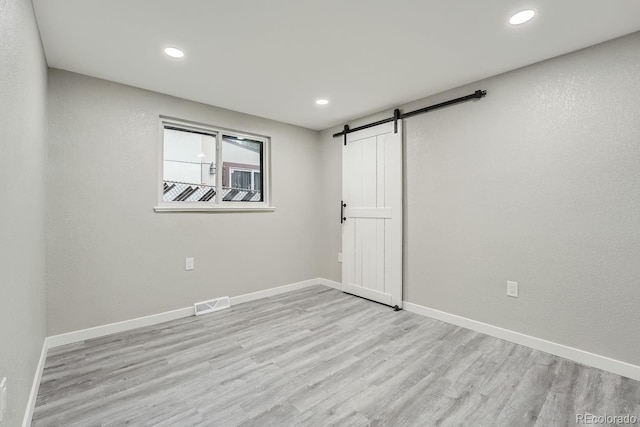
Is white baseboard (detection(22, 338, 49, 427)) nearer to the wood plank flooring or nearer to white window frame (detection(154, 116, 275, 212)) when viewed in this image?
the wood plank flooring

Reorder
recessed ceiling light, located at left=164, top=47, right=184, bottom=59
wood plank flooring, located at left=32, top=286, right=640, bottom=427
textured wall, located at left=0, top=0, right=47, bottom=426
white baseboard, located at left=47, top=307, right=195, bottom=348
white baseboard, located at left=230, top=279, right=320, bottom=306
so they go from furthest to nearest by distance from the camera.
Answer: white baseboard, located at left=230, top=279, right=320, bottom=306
white baseboard, located at left=47, top=307, right=195, bottom=348
recessed ceiling light, located at left=164, top=47, right=184, bottom=59
wood plank flooring, located at left=32, top=286, right=640, bottom=427
textured wall, located at left=0, top=0, right=47, bottom=426

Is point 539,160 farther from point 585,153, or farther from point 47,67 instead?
point 47,67

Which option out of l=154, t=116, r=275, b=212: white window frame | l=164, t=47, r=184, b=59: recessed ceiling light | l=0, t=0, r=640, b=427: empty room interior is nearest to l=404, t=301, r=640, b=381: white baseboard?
l=0, t=0, r=640, b=427: empty room interior

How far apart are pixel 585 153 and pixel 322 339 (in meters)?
2.54

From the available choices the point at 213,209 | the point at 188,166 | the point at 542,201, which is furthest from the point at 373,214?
the point at 188,166

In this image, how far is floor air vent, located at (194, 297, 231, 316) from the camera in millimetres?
Answer: 3236

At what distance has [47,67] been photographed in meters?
2.45

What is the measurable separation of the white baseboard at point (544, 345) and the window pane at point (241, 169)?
253cm

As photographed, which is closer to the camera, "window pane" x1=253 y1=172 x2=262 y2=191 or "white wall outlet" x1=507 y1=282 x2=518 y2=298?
"white wall outlet" x1=507 y1=282 x2=518 y2=298

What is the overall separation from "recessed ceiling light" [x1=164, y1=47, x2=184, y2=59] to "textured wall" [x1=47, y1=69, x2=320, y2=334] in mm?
889

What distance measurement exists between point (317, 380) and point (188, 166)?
8.66ft

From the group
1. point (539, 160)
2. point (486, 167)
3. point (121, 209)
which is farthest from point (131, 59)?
point (539, 160)

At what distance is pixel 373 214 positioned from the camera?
3.67m

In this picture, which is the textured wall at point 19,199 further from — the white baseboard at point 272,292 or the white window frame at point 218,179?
the white baseboard at point 272,292
